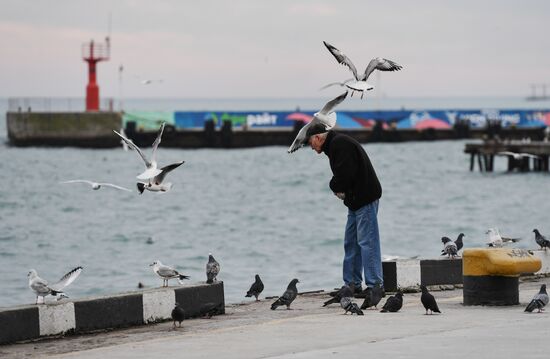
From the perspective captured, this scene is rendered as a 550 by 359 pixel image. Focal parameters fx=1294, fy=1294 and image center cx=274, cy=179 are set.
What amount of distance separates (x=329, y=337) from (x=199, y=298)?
277 cm

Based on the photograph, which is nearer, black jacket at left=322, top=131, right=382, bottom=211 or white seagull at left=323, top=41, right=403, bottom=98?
black jacket at left=322, top=131, right=382, bottom=211

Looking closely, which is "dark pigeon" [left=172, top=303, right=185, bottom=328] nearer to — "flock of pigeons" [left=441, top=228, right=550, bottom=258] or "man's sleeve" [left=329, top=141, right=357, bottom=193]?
"man's sleeve" [left=329, top=141, right=357, bottom=193]

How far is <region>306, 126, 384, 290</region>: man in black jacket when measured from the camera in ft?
42.0

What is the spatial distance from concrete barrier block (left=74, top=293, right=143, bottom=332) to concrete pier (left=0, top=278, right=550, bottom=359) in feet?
0.51

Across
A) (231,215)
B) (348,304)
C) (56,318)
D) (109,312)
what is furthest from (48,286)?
(231,215)

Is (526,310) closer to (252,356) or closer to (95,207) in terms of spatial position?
(252,356)

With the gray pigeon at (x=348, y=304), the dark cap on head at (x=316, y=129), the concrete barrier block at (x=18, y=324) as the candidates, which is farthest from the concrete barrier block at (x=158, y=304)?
the dark cap on head at (x=316, y=129)

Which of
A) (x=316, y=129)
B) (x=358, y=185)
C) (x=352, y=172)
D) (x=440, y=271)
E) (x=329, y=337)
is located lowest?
(x=329, y=337)

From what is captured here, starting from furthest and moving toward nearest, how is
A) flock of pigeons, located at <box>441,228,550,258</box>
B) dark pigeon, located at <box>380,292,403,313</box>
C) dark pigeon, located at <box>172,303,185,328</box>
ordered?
flock of pigeons, located at <box>441,228,550,258</box> → dark pigeon, located at <box>380,292,403,313</box> → dark pigeon, located at <box>172,303,185,328</box>

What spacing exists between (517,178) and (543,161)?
1.93 meters

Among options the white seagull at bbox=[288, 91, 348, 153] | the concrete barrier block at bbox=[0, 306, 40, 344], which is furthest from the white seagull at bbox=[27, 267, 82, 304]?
the white seagull at bbox=[288, 91, 348, 153]

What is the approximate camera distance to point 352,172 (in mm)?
12812

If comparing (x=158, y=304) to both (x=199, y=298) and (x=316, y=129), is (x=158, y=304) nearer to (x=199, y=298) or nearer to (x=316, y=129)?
(x=199, y=298)

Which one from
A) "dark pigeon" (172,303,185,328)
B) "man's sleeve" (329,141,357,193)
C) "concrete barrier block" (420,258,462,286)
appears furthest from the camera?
"concrete barrier block" (420,258,462,286)
